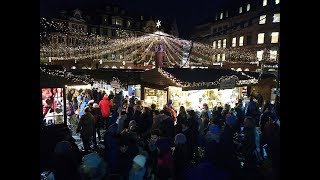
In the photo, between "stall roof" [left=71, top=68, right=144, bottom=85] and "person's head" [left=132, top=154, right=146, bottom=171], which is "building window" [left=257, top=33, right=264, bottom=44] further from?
"person's head" [left=132, top=154, right=146, bottom=171]

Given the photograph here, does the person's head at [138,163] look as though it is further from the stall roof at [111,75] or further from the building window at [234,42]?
the building window at [234,42]

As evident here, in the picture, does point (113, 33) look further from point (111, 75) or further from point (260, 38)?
point (111, 75)

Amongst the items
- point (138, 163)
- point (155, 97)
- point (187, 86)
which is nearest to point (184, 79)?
point (187, 86)

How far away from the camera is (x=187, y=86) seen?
1476 cm

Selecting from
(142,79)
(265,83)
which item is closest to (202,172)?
(142,79)

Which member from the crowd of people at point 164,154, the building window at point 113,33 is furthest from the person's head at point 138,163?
the building window at point 113,33

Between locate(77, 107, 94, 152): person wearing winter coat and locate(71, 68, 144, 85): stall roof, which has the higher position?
locate(71, 68, 144, 85): stall roof

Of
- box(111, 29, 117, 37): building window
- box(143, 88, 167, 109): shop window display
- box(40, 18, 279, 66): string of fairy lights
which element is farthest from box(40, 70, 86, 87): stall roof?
box(111, 29, 117, 37): building window

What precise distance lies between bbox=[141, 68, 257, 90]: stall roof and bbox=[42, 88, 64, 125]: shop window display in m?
6.21

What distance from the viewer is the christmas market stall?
15.2 meters

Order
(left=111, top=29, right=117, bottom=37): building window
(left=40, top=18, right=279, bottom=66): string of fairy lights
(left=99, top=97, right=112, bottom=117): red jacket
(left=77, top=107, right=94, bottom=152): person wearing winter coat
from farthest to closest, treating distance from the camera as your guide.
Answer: (left=111, top=29, right=117, bottom=37): building window < (left=40, top=18, right=279, bottom=66): string of fairy lights < (left=99, top=97, right=112, bottom=117): red jacket < (left=77, top=107, right=94, bottom=152): person wearing winter coat
